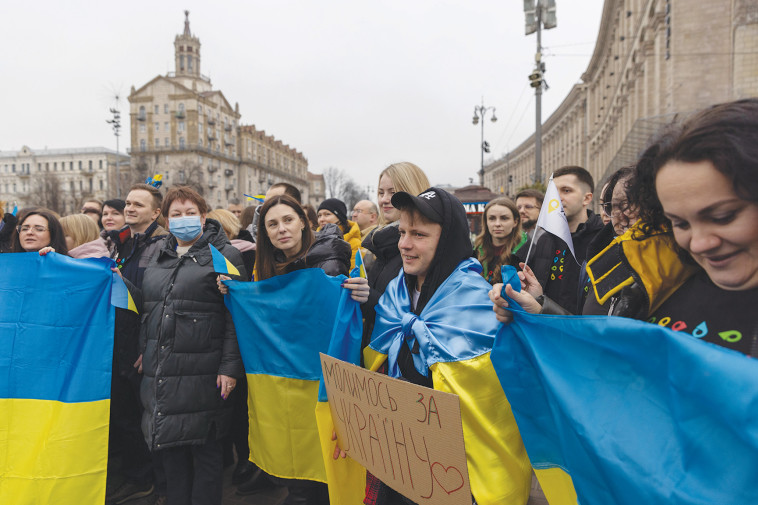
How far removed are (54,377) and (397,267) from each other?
8.45 ft

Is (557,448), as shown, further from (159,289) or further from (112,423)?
(112,423)

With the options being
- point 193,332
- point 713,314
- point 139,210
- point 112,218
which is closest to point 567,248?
point 713,314

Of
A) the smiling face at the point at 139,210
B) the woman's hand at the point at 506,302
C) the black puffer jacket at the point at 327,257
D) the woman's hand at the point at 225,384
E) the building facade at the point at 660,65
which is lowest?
the woman's hand at the point at 225,384

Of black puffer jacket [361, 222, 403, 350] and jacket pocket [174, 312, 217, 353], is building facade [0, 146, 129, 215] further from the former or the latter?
black puffer jacket [361, 222, 403, 350]

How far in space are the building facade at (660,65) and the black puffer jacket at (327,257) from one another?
6.47 feet

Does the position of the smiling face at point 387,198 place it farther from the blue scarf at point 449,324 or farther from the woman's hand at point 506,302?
the woman's hand at point 506,302

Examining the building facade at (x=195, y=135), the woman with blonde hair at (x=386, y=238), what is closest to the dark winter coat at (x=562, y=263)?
the woman with blonde hair at (x=386, y=238)

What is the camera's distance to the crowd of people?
4.24 ft

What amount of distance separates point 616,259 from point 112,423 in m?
4.15

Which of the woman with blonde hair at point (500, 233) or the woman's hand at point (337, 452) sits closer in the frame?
the woman's hand at point (337, 452)

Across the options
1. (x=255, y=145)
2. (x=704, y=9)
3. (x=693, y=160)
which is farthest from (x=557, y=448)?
(x=255, y=145)

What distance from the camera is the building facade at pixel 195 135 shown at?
77625 mm

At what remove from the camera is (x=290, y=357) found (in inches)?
127

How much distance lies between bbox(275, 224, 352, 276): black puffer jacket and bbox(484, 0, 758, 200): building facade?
6.47 feet
